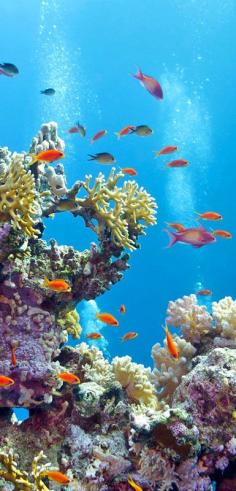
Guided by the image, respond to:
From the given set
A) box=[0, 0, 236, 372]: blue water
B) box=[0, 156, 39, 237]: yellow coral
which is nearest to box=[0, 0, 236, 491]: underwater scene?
box=[0, 156, 39, 237]: yellow coral

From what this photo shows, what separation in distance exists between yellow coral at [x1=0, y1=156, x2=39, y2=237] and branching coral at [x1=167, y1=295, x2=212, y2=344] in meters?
2.51

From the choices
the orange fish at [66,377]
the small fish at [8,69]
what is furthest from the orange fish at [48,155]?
the small fish at [8,69]

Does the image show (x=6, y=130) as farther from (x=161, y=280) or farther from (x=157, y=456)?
(x=157, y=456)

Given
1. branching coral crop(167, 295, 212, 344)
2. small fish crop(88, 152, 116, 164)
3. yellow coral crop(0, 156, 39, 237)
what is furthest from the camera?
small fish crop(88, 152, 116, 164)

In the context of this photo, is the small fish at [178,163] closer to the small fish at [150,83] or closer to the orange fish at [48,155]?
the small fish at [150,83]

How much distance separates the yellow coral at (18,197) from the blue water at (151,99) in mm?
35767

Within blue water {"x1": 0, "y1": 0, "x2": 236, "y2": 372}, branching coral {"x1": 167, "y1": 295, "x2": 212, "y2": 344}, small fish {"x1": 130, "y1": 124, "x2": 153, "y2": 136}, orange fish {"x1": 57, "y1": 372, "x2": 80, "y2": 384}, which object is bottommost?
orange fish {"x1": 57, "y1": 372, "x2": 80, "y2": 384}

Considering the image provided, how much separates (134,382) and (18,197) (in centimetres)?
259

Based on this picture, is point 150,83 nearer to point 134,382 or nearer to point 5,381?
point 134,382

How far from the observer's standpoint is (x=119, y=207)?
476 centimetres

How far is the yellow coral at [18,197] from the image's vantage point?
12.9 ft

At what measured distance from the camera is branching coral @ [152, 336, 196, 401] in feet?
17.3

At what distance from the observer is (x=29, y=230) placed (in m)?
4.04

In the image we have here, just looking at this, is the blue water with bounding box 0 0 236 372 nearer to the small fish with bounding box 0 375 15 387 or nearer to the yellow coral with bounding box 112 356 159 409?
the yellow coral with bounding box 112 356 159 409
